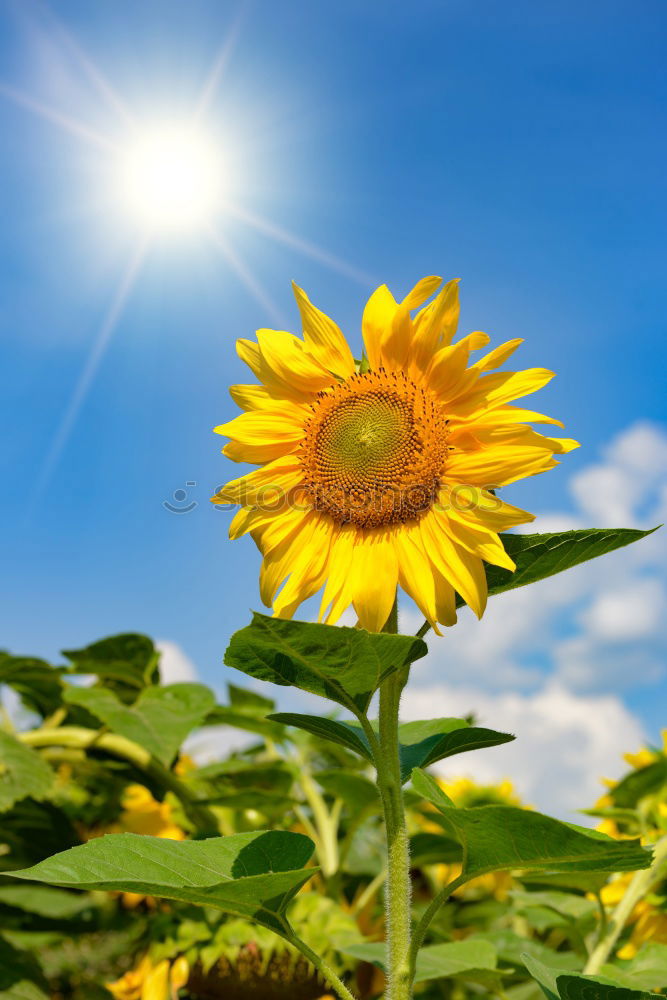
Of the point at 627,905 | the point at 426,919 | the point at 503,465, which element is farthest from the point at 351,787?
the point at 503,465

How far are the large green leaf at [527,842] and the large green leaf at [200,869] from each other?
16cm

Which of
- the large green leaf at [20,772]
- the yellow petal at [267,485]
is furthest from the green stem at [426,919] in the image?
the large green leaf at [20,772]

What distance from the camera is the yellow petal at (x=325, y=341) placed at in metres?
1.17

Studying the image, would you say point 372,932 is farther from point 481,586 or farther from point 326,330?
point 326,330

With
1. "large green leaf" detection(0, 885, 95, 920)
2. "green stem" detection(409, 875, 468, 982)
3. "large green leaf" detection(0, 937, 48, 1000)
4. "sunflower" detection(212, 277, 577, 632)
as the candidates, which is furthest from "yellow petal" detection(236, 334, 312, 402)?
"large green leaf" detection(0, 885, 95, 920)

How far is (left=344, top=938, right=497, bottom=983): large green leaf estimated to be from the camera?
1202 millimetres

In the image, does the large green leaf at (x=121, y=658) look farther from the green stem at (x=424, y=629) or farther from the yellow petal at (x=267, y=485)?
the green stem at (x=424, y=629)

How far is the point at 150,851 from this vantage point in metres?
0.91

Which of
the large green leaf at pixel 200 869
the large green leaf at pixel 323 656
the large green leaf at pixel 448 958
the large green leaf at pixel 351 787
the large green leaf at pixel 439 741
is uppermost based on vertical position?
the large green leaf at pixel 351 787

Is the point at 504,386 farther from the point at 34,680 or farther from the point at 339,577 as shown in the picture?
the point at 34,680

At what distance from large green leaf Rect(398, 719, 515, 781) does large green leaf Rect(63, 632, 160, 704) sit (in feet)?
3.30

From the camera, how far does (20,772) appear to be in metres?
1.74

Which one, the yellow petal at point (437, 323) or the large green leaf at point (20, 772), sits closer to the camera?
the yellow petal at point (437, 323)

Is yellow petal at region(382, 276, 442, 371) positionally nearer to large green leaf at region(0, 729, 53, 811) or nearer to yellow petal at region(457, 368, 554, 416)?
yellow petal at region(457, 368, 554, 416)
